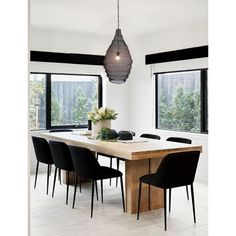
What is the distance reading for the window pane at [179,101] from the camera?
593cm

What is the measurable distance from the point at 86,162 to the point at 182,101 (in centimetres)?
295

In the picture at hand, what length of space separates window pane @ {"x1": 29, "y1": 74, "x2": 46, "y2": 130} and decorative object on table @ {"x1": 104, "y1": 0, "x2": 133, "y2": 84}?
234 cm

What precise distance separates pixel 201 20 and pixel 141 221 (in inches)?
132

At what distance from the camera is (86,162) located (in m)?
3.79

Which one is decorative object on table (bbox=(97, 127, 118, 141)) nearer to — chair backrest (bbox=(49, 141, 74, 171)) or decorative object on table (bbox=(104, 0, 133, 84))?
chair backrest (bbox=(49, 141, 74, 171))

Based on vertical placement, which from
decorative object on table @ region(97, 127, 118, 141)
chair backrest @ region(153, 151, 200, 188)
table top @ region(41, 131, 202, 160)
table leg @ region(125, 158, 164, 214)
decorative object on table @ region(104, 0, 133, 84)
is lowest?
table leg @ region(125, 158, 164, 214)

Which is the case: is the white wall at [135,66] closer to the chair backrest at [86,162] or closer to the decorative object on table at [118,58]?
the decorative object on table at [118,58]

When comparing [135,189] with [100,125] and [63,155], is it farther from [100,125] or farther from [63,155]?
[100,125]

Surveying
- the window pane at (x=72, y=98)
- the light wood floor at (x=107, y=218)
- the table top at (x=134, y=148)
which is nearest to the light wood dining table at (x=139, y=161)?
the table top at (x=134, y=148)

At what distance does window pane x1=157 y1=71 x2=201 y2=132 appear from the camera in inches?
234

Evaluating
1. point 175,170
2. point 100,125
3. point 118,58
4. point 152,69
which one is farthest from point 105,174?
point 152,69

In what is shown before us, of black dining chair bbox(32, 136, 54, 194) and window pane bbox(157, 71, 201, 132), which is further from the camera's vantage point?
window pane bbox(157, 71, 201, 132)

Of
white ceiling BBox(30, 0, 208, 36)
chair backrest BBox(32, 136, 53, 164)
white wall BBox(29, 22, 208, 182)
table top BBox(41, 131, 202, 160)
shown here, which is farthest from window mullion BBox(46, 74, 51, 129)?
table top BBox(41, 131, 202, 160)
